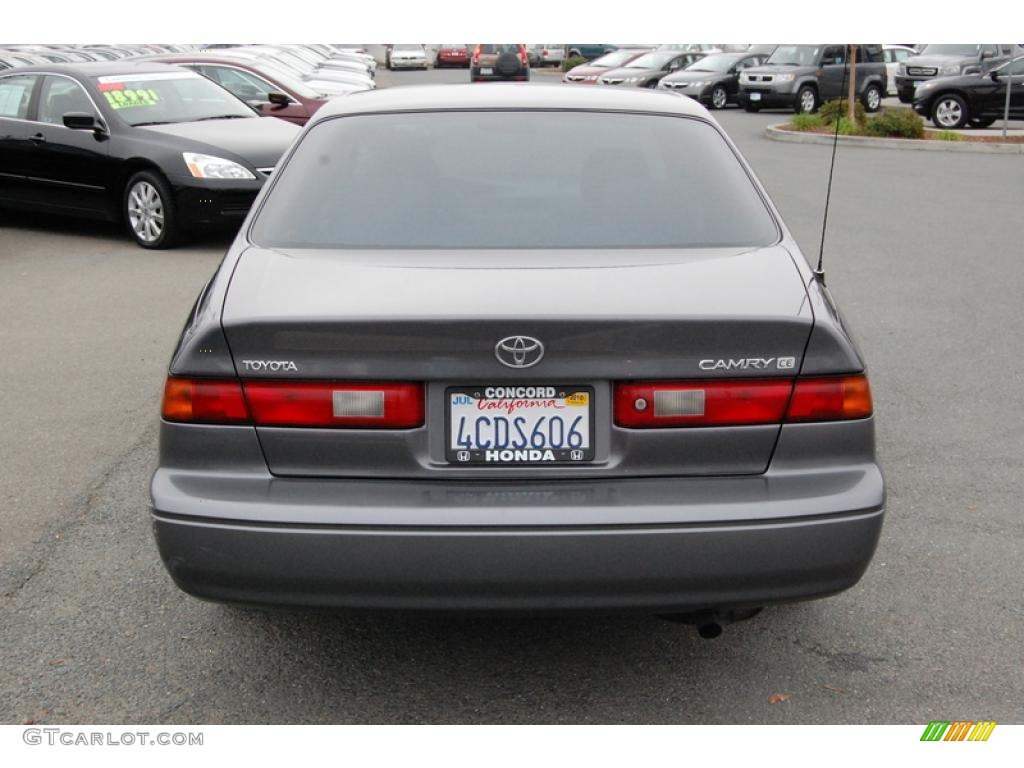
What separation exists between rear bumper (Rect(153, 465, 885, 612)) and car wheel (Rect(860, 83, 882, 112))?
28665 mm

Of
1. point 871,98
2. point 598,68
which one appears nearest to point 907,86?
Answer: point 871,98

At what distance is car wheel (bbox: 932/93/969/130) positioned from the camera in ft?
75.3

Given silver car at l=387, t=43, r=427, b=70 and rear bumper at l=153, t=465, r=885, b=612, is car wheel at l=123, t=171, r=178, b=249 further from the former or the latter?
silver car at l=387, t=43, r=427, b=70

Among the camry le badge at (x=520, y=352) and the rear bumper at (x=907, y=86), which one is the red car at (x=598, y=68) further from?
the camry le badge at (x=520, y=352)

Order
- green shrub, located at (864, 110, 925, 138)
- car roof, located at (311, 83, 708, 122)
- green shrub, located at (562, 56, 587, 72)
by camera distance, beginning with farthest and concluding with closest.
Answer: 1. green shrub, located at (562, 56, 587, 72)
2. green shrub, located at (864, 110, 925, 138)
3. car roof, located at (311, 83, 708, 122)

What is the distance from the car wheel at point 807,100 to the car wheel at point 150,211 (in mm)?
20026

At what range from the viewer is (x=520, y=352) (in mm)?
3016

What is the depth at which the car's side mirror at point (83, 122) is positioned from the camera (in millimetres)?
11180

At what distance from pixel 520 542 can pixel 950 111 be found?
22.2 meters

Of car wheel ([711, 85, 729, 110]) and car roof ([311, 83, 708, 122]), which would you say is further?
car wheel ([711, 85, 729, 110])

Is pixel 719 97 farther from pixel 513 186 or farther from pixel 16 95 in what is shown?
pixel 513 186

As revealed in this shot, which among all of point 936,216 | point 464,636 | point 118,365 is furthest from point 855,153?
point 464,636

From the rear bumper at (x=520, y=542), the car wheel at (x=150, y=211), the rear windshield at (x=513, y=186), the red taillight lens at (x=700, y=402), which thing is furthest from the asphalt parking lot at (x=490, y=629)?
the car wheel at (x=150, y=211)

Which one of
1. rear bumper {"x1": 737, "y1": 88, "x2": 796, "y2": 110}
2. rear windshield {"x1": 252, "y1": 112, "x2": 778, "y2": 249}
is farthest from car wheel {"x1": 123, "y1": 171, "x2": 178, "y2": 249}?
rear bumper {"x1": 737, "y1": 88, "x2": 796, "y2": 110}
